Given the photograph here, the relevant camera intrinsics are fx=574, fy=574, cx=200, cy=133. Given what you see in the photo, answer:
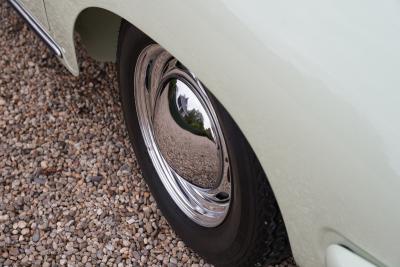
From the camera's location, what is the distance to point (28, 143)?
9.13ft

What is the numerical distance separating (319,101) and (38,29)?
5.07ft

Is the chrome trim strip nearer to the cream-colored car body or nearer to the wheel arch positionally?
the wheel arch

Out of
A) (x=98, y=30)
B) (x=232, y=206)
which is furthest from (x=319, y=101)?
(x=98, y=30)

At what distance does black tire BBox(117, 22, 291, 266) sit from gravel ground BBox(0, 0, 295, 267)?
17 cm

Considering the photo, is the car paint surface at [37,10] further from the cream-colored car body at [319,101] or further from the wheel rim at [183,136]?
the cream-colored car body at [319,101]

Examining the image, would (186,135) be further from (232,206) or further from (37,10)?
(37,10)

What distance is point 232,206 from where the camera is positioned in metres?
1.90

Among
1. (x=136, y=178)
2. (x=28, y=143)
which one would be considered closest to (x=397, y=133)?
(x=136, y=178)

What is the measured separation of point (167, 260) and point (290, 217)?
3.14 feet

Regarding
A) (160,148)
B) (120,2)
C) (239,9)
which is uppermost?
(239,9)

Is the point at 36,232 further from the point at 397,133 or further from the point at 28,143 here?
the point at 397,133

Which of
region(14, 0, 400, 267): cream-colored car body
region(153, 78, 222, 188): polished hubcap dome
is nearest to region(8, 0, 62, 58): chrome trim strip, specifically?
region(153, 78, 222, 188): polished hubcap dome

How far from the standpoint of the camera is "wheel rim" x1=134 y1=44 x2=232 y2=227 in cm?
191

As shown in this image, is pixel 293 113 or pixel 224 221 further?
pixel 224 221
